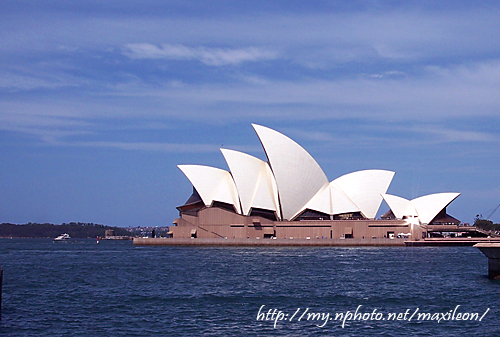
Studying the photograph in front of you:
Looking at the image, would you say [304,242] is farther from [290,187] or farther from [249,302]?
[249,302]

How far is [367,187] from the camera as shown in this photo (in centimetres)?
7012

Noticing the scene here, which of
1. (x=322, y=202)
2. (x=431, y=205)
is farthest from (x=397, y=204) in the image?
(x=322, y=202)

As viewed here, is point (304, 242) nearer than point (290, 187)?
Yes

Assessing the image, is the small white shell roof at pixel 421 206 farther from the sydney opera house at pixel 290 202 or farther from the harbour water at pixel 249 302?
the harbour water at pixel 249 302

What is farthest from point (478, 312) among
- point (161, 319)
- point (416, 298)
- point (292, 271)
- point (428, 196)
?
point (428, 196)

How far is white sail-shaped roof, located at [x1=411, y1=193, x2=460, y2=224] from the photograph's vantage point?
70.1 meters

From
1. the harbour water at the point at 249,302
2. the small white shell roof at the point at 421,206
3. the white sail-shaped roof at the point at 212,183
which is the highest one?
the white sail-shaped roof at the point at 212,183

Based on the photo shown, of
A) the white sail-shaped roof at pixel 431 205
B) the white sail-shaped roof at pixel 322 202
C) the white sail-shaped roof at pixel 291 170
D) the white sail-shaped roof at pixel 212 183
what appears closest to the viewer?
the white sail-shaped roof at pixel 291 170

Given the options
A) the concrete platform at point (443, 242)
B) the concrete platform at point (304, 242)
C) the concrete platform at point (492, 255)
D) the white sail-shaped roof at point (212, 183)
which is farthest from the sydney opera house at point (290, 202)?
the concrete platform at point (492, 255)

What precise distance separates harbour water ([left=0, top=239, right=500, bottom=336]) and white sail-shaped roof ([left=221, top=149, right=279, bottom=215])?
33123 mm

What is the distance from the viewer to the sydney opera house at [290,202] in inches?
2603

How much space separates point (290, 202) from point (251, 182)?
4.96 meters

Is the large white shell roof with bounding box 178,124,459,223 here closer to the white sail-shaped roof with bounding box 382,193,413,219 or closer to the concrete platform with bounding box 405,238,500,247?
the white sail-shaped roof with bounding box 382,193,413,219

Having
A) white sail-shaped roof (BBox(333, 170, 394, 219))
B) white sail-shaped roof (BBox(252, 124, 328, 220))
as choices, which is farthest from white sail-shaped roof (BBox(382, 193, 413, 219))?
white sail-shaped roof (BBox(252, 124, 328, 220))
